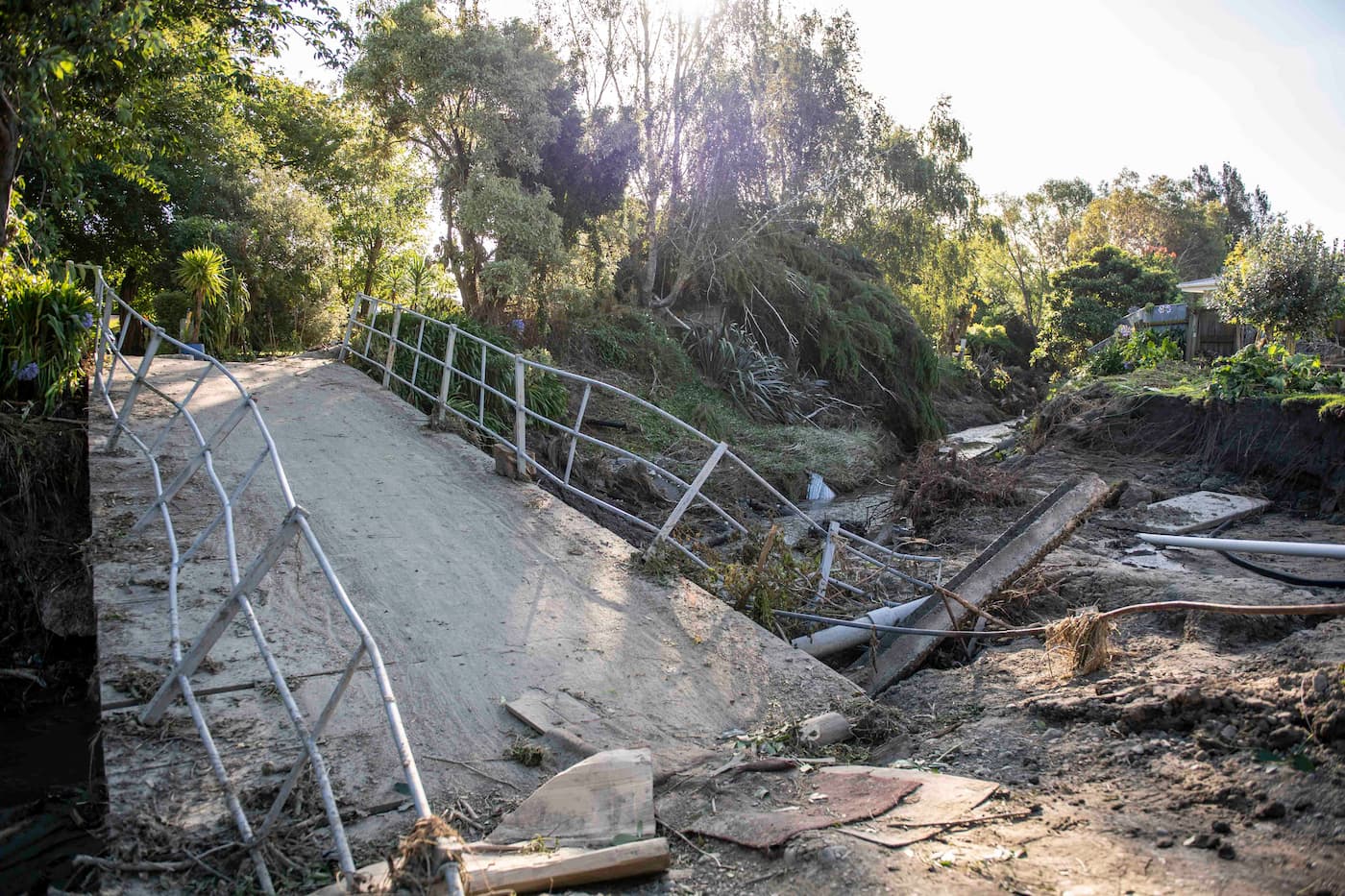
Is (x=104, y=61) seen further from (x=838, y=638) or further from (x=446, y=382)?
(x=838, y=638)

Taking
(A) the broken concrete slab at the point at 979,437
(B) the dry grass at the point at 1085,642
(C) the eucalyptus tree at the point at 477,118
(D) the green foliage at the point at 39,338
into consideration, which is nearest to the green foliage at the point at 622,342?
(C) the eucalyptus tree at the point at 477,118

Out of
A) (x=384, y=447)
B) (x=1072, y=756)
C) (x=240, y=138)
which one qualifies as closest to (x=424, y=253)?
(x=240, y=138)

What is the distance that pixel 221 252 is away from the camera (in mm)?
14250

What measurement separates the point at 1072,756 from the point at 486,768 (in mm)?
2328

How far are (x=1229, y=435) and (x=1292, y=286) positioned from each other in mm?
7243

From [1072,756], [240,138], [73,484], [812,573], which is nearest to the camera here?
[1072,756]

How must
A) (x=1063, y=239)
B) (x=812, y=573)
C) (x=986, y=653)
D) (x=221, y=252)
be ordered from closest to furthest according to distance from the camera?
(x=986, y=653)
(x=812, y=573)
(x=221, y=252)
(x=1063, y=239)

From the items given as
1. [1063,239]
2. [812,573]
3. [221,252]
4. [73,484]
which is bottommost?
[73,484]

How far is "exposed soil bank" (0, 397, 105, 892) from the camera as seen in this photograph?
4.55m

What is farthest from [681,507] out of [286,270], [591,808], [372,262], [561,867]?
[372,262]

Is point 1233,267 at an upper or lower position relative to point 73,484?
upper

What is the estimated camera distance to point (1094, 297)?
1180 inches

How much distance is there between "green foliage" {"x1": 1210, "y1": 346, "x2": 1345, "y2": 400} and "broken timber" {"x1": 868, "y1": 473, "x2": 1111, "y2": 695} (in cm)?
670

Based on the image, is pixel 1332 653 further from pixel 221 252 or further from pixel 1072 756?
pixel 221 252
